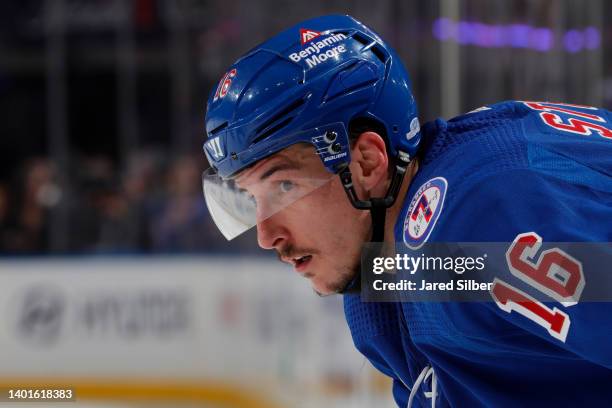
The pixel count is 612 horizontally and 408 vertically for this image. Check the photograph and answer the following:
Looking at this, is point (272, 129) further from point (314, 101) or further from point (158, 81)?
point (158, 81)

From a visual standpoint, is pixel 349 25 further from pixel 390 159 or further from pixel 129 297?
pixel 129 297

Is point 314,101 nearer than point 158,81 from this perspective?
Yes

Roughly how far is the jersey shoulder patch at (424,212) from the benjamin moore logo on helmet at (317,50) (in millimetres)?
244

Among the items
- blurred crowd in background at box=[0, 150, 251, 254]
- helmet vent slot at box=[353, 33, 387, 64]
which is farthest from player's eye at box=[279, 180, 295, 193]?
blurred crowd in background at box=[0, 150, 251, 254]

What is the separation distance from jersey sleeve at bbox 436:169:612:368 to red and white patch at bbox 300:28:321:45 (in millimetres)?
368

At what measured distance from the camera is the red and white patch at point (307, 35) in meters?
1.32

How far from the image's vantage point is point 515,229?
993mm

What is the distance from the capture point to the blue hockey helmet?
4.15 ft

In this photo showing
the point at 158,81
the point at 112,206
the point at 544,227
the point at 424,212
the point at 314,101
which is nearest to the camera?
the point at 544,227

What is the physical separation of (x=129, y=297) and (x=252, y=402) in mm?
1069

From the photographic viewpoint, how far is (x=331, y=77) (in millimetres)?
1276

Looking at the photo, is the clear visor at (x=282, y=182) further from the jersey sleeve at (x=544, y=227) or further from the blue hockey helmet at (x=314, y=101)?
the jersey sleeve at (x=544, y=227)

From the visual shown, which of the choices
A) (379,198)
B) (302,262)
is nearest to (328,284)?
(302,262)

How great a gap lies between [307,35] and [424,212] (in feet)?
1.13
